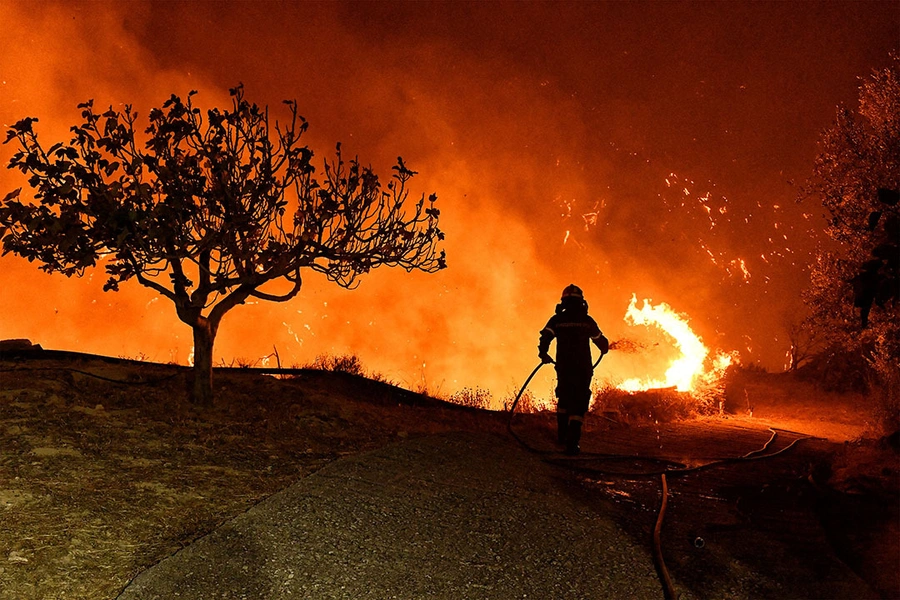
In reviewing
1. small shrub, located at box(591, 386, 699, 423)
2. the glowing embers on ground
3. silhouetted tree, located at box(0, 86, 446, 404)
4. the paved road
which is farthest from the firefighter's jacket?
the glowing embers on ground

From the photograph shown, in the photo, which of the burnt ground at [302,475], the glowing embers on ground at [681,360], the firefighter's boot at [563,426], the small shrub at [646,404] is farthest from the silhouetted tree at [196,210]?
the glowing embers on ground at [681,360]

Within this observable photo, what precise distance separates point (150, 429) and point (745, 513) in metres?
7.00

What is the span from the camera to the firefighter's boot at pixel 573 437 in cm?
1008

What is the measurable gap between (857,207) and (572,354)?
22.3 ft

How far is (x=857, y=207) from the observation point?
43.9 feet

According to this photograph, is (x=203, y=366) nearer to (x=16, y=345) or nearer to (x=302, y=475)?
(x=302, y=475)

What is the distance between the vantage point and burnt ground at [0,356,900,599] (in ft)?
18.3

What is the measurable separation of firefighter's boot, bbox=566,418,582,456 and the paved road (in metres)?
2.57

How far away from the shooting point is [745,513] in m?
7.67

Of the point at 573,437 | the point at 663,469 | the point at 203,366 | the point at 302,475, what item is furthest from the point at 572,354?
the point at 203,366

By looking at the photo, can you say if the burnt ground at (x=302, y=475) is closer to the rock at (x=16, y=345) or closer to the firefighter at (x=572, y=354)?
the firefighter at (x=572, y=354)

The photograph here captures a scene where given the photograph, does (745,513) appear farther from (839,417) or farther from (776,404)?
(776,404)

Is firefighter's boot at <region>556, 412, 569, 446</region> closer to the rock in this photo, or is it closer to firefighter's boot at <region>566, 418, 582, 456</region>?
firefighter's boot at <region>566, 418, 582, 456</region>

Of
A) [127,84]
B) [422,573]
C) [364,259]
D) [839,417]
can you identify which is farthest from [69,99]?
[422,573]
